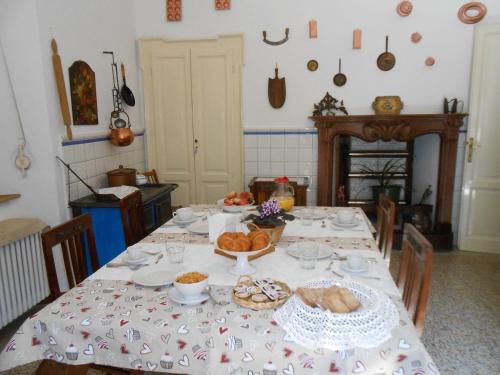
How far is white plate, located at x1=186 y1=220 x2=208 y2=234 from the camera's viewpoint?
2.08 meters

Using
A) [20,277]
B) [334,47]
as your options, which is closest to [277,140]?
[334,47]

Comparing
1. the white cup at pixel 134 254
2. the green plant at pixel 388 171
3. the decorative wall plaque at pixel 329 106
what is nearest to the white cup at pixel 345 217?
the white cup at pixel 134 254

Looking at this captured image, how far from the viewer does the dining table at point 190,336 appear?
3.41 feet

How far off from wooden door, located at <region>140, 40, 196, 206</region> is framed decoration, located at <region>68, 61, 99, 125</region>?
970 mm

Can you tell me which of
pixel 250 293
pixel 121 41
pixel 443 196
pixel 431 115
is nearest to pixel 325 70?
pixel 431 115

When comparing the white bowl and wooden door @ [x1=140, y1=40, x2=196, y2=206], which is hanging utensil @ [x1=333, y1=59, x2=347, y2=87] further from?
the white bowl

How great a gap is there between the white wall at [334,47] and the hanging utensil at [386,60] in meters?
0.04

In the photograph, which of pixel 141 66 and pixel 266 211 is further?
pixel 141 66

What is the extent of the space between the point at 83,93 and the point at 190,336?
2.49 meters

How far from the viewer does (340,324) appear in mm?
1092

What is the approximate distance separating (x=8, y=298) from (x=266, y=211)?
172 cm

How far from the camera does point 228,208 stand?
8.18ft

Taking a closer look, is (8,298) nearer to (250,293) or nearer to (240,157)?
(250,293)

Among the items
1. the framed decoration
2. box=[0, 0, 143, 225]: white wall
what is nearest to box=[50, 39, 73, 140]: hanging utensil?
box=[0, 0, 143, 225]: white wall
